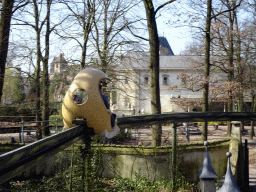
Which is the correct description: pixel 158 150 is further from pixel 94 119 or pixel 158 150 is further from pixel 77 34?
pixel 77 34

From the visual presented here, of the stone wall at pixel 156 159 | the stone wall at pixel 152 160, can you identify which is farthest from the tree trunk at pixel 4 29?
the stone wall at pixel 156 159

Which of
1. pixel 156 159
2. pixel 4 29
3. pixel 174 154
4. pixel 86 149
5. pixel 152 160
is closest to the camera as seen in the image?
pixel 86 149

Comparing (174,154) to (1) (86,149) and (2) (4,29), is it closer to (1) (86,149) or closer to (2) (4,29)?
(1) (86,149)

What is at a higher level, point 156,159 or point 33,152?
point 33,152

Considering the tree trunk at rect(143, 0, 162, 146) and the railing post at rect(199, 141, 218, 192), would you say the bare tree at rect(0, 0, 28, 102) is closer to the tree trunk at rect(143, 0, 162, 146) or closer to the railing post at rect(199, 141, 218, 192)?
the tree trunk at rect(143, 0, 162, 146)

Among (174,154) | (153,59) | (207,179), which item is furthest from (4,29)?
(207,179)

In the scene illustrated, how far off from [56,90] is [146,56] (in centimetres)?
575

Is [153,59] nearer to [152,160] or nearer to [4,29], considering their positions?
[152,160]

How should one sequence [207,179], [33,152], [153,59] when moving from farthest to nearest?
1. [153,59]
2. [207,179]
3. [33,152]

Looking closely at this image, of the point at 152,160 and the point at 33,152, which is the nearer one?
the point at 33,152

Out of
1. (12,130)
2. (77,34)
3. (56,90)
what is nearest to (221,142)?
(77,34)

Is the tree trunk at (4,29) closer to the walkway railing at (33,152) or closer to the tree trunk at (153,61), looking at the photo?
the tree trunk at (153,61)

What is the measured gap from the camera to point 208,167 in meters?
4.38

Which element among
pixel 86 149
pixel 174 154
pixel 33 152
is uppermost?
pixel 33 152
